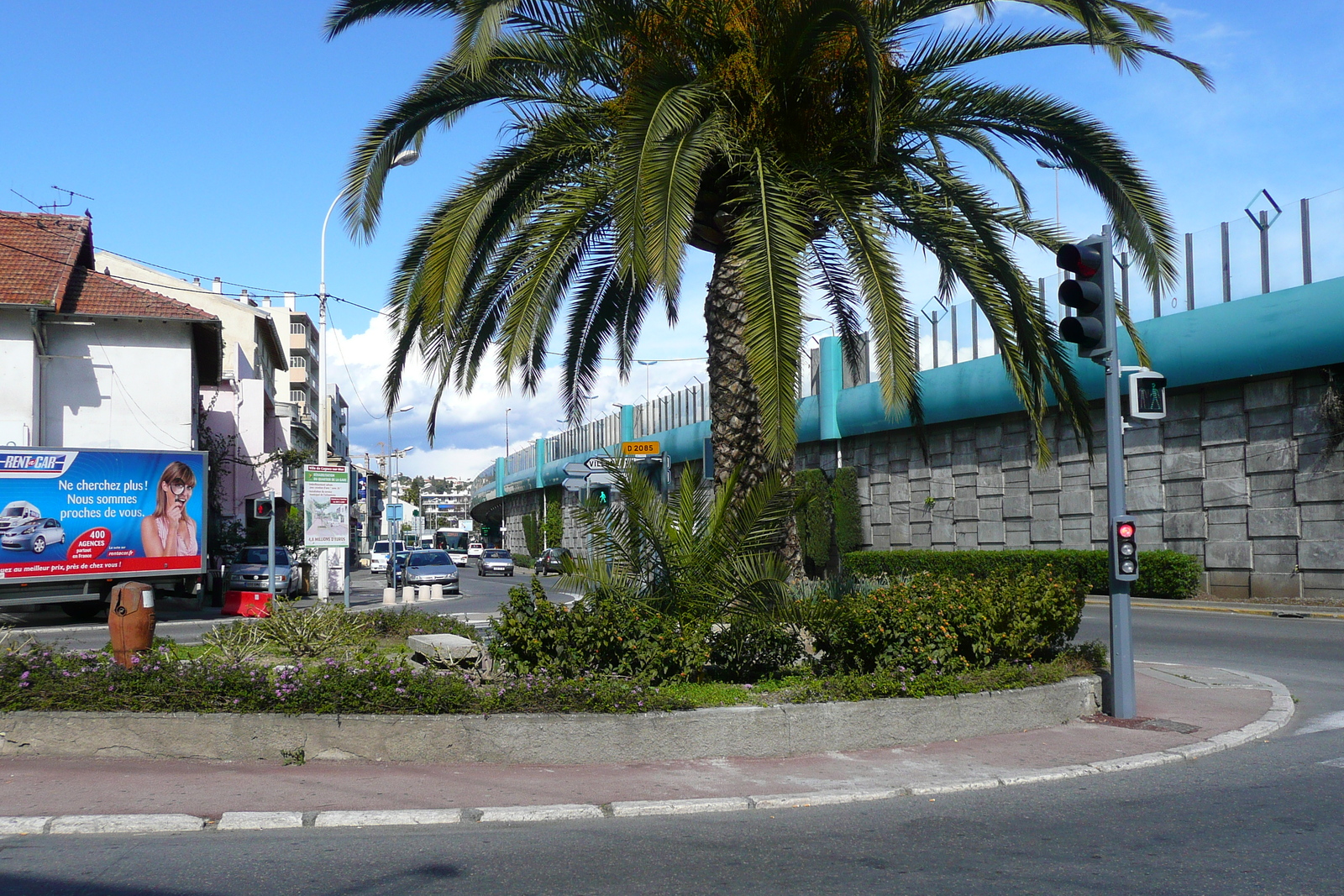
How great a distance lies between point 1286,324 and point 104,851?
2234 centimetres

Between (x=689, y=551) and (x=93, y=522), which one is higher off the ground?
(x=93, y=522)

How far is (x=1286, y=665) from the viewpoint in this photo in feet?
41.3

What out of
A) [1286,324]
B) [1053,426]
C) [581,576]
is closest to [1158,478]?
[1053,426]

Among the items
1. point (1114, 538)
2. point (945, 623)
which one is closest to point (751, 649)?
point (945, 623)

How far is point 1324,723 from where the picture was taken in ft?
29.4

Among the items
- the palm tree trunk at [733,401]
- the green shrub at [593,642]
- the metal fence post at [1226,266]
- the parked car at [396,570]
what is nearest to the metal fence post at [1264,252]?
the metal fence post at [1226,266]

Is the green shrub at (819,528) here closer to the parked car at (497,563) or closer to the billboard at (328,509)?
the billboard at (328,509)

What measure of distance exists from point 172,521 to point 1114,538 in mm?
20137

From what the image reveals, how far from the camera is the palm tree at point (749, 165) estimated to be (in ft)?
30.8

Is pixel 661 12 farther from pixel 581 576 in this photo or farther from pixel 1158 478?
pixel 1158 478

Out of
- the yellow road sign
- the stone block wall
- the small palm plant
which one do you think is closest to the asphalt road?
Answer: the small palm plant

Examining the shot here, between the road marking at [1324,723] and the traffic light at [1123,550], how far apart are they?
184 cm

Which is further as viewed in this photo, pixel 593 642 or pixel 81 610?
pixel 81 610

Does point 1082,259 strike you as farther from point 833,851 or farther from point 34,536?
point 34,536
